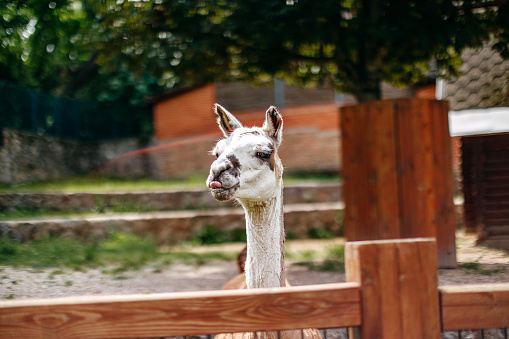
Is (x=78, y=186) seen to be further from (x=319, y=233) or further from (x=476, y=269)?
(x=476, y=269)

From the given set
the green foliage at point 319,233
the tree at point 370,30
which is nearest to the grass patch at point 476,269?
the tree at point 370,30

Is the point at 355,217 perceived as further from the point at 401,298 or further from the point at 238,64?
the point at 401,298

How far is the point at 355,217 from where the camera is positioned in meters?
5.56

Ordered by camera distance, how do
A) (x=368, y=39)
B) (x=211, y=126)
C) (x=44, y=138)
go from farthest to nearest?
(x=211, y=126) → (x=44, y=138) → (x=368, y=39)

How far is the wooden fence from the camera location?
1.60 meters

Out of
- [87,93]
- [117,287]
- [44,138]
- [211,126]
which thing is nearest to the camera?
[117,287]

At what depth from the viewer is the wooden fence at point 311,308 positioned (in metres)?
1.60

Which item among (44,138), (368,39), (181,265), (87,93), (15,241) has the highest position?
(87,93)

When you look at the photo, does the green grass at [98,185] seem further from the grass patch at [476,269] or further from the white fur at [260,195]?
the grass patch at [476,269]

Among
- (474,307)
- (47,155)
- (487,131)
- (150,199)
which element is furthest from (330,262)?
(47,155)

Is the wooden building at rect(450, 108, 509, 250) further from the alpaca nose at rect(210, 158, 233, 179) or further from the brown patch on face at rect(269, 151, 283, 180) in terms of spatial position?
the alpaca nose at rect(210, 158, 233, 179)

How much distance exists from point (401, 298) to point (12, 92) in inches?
307

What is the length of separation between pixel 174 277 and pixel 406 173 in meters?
3.31

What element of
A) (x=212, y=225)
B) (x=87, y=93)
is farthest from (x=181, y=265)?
(x=87, y=93)
